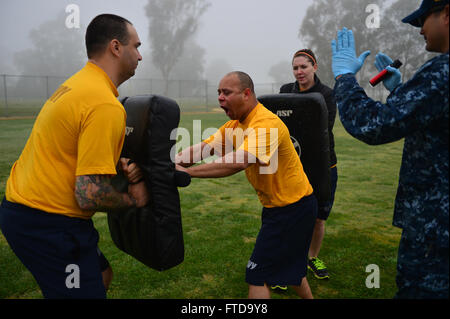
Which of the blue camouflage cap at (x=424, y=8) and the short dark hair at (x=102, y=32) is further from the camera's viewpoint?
the short dark hair at (x=102, y=32)

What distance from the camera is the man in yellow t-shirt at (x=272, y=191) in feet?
8.44

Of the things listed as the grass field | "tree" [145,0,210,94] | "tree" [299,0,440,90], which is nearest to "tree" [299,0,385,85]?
"tree" [299,0,440,90]

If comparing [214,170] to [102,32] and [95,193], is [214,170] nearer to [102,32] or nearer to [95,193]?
[95,193]

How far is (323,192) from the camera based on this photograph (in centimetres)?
360

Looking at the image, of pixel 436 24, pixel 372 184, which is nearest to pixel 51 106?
pixel 436 24

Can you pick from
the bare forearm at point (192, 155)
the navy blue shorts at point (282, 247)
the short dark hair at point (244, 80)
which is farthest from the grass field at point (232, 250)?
the short dark hair at point (244, 80)

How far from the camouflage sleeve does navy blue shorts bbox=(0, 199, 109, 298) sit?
5.16 feet

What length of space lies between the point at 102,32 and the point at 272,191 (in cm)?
162

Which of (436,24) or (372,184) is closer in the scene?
(436,24)

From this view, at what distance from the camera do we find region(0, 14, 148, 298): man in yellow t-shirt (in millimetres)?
1845

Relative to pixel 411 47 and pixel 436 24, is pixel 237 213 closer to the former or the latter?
pixel 436 24

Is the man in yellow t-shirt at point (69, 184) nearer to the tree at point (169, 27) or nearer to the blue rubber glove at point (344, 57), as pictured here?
the blue rubber glove at point (344, 57)

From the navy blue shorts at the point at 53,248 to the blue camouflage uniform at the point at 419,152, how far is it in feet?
5.12
